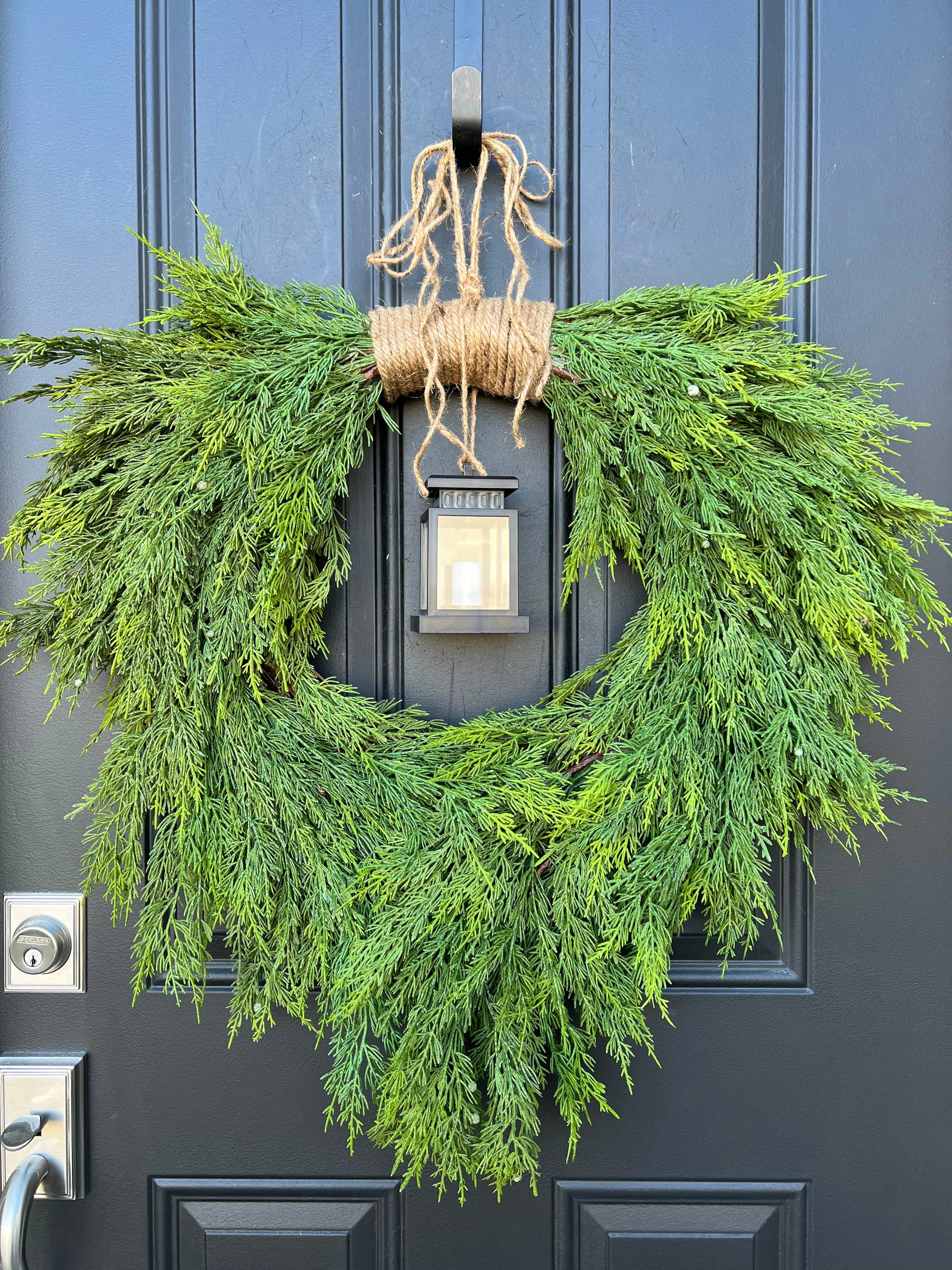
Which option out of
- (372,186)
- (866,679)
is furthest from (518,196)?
(866,679)

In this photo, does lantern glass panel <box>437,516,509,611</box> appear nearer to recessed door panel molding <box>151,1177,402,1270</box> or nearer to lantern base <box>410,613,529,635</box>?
lantern base <box>410,613,529,635</box>

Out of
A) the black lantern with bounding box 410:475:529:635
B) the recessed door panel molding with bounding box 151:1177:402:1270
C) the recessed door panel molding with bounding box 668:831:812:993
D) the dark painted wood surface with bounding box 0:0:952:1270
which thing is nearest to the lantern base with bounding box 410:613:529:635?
the black lantern with bounding box 410:475:529:635

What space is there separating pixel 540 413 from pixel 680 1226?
38.5 inches

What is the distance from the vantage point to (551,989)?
773 millimetres

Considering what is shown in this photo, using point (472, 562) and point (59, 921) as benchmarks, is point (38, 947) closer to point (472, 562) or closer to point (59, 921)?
point (59, 921)

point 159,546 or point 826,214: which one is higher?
point 826,214

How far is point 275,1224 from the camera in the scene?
0.88 metres

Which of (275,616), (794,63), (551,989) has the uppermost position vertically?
(794,63)

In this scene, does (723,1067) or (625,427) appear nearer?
(625,427)

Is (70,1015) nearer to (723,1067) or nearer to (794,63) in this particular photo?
(723,1067)

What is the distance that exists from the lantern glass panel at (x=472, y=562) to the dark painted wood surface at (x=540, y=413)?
0.41ft

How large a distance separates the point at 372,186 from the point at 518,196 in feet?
0.57

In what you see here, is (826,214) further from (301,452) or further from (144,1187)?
(144,1187)

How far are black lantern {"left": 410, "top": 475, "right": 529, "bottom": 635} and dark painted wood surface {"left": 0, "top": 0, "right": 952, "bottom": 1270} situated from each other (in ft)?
0.39
